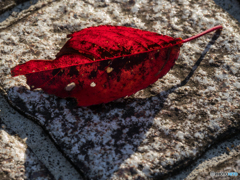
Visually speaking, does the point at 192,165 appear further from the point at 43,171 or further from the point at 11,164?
the point at 11,164

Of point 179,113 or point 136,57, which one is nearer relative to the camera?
point 136,57

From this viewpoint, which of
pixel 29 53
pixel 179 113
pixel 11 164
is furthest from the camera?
pixel 29 53

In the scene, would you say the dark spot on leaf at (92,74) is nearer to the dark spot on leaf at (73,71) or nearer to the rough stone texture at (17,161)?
the dark spot on leaf at (73,71)

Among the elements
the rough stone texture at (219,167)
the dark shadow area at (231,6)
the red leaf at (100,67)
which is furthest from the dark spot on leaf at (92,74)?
the dark shadow area at (231,6)

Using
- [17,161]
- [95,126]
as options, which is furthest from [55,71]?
[17,161]

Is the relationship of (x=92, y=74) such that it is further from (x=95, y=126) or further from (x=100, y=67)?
(x=95, y=126)

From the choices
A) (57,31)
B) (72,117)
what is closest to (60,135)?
(72,117)

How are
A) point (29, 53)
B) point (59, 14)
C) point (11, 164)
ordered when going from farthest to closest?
point (59, 14)
point (29, 53)
point (11, 164)
